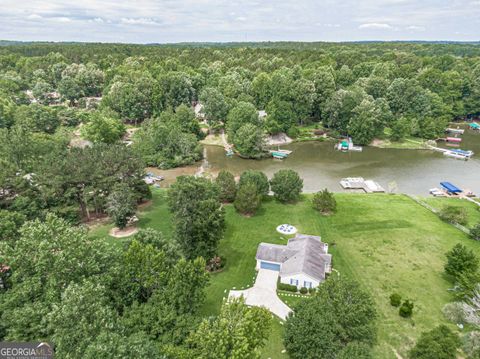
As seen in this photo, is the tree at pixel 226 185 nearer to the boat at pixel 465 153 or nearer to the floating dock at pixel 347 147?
the floating dock at pixel 347 147

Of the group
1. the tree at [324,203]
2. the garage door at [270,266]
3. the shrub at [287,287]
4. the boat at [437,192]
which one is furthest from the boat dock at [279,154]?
the shrub at [287,287]

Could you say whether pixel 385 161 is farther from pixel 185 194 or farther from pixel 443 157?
pixel 185 194

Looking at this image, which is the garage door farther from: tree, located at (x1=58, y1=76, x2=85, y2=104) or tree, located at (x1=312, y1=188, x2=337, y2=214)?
tree, located at (x1=58, y1=76, x2=85, y2=104)

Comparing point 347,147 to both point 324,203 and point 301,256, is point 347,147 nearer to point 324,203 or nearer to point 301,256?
point 324,203

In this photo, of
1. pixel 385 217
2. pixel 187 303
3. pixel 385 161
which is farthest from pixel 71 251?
pixel 385 161

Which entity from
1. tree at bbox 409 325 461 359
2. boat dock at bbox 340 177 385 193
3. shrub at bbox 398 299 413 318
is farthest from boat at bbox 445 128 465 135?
tree at bbox 409 325 461 359
